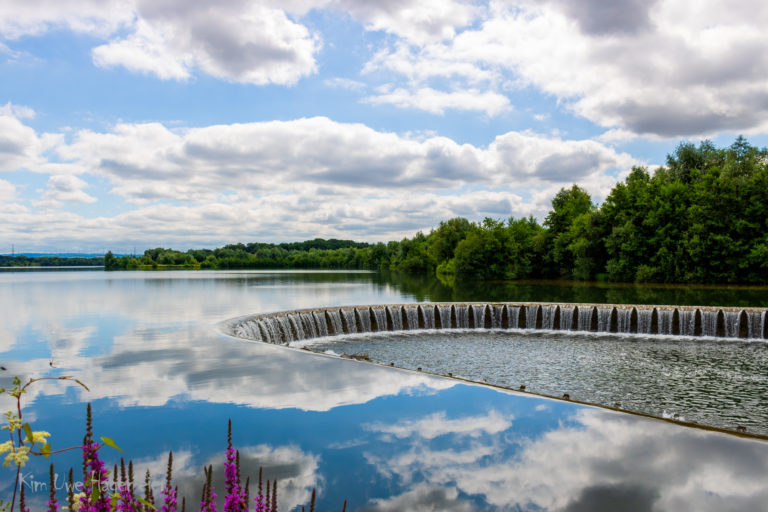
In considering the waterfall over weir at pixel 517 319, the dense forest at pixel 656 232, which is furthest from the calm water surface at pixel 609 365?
the dense forest at pixel 656 232

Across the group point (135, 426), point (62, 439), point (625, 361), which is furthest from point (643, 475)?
point (625, 361)

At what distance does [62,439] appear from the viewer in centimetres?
582

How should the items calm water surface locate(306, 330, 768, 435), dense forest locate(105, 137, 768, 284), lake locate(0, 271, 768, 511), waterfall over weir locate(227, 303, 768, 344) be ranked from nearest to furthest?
lake locate(0, 271, 768, 511) < calm water surface locate(306, 330, 768, 435) < waterfall over weir locate(227, 303, 768, 344) < dense forest locate(105, 137, 768, 284)

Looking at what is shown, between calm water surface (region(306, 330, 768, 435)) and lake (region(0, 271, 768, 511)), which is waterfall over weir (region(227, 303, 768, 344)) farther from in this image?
lake (region(0, 271, 768, 511))

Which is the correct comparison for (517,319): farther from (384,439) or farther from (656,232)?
(656,232)

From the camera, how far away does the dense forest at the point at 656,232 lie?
4125 cm

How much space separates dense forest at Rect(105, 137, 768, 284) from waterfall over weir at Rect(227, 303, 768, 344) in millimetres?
24469

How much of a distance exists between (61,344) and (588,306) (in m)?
20.1

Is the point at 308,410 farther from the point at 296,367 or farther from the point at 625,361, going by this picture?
the point at 625,361

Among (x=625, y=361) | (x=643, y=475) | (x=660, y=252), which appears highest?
(x=660, y=252)

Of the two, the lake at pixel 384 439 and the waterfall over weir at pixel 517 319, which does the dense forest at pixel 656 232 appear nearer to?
the waterfall over weir at pixel 517 319

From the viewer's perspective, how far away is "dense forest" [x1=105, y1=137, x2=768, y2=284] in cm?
4125

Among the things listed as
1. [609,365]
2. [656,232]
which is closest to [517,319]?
[609,365]

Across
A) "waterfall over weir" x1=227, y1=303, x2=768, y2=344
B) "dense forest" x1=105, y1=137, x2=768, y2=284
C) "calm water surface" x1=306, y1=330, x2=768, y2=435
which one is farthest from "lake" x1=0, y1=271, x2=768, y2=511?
"dense forest" x1=105, y1=137, x2=768, y2=284
